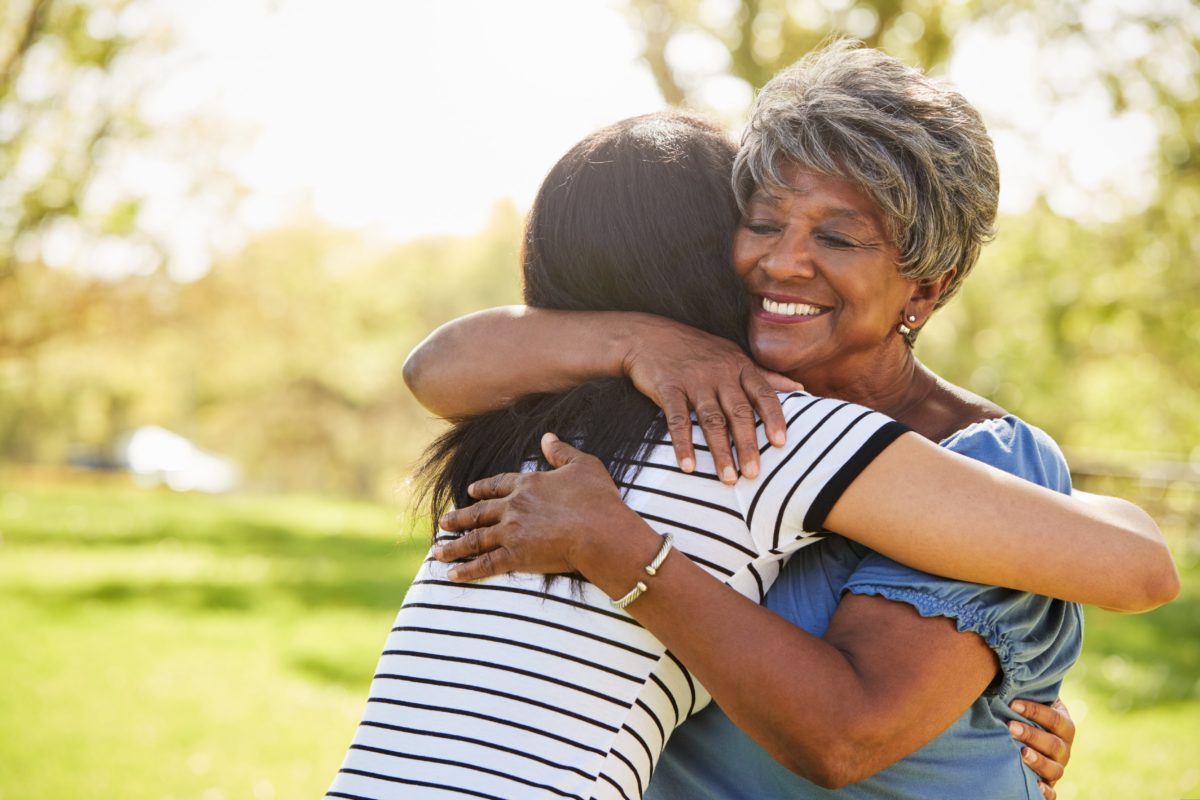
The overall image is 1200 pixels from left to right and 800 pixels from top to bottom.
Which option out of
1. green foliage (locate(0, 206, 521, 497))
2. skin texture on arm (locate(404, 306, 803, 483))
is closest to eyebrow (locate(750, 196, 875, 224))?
skin texture on arm (locate(404, 306, 803, 483))

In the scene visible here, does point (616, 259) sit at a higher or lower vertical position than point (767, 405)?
higher

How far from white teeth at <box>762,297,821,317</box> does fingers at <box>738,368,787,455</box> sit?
1.28 feet

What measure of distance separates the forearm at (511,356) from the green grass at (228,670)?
0.35 m

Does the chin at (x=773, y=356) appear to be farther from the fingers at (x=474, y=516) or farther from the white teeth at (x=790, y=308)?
the fingers at (x=474, y=516)

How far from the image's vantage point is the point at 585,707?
1964mm

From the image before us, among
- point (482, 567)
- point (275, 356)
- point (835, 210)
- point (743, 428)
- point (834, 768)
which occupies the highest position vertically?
point (835, 210)

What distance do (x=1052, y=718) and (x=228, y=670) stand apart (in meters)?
7.92

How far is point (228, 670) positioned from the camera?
9.27m

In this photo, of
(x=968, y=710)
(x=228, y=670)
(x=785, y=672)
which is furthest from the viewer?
(x=228, y=670)

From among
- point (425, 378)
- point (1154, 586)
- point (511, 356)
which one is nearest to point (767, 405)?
point (511, 356)

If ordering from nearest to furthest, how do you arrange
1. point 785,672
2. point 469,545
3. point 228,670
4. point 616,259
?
point 785,672 < point 469,545 < point 616,259 < point 228,670

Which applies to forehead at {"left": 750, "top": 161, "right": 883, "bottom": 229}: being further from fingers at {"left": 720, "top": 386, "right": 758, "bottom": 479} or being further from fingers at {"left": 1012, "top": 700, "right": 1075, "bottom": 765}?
fingers at {"left": 1012, "top": 700, "right": 1075, "bottom": 765}

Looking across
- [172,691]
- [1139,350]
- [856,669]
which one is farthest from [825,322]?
[1139,350]

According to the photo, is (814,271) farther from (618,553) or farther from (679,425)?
(618,553)
